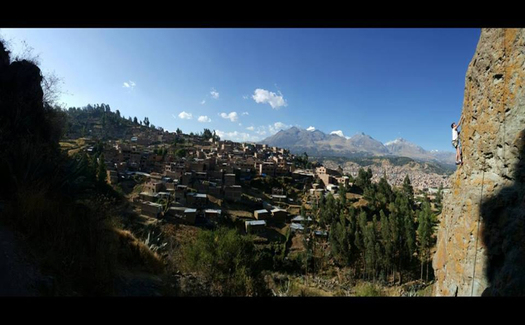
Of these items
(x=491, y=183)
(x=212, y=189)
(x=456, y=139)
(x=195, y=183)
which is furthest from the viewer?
(x=195, y=183)

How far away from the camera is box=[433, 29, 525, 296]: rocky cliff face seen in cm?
344

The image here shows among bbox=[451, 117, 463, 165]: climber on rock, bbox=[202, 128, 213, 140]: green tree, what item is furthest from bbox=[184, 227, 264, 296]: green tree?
bbox=[202, 128, 213, 140]: green tree

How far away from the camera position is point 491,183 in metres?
4.06

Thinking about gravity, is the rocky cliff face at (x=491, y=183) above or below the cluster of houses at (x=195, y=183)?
above

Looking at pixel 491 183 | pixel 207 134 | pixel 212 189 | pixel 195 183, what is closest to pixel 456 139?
pixel 491 183

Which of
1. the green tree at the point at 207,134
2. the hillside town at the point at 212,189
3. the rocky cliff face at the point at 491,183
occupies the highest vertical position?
the green tree at the point at 207,134

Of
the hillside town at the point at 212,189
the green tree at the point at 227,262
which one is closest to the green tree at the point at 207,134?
the hillside town at the point at 212,189

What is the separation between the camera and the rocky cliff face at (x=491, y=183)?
136 inches

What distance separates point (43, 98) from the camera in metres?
8.28

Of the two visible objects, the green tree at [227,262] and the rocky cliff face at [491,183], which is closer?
the rocky cliff face at [491,183]

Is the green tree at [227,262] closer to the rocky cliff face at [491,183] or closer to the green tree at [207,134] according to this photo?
the rocky cliff face at [491,183]

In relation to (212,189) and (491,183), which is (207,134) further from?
(491,183)

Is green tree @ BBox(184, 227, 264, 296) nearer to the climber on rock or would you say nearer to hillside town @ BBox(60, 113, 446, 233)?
the climber on rock
